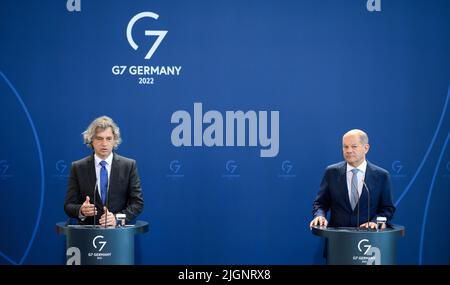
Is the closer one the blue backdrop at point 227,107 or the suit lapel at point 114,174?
the suit lapel at point 114,174

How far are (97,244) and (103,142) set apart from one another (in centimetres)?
92

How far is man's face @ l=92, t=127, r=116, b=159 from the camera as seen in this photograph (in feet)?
15.4

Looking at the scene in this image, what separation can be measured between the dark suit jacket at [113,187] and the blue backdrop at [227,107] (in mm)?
1098

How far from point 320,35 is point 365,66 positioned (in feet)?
1.81

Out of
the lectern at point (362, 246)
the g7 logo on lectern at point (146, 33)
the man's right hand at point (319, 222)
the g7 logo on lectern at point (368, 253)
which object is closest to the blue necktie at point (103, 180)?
the g7 logo on lectern at point (146, 33)

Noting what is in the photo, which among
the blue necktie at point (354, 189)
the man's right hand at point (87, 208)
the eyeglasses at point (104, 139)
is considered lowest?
the man's right hand at point (87, 208)

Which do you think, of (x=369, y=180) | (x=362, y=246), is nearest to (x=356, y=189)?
(x=369, y=180)

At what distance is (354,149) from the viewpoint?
4.56 m

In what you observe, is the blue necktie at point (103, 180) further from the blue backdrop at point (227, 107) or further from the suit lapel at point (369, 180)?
the suit lapel at point (369, 180)

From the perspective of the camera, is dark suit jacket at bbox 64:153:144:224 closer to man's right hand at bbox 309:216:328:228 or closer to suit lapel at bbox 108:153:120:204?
suit lapel at bbox 108:153:120:204

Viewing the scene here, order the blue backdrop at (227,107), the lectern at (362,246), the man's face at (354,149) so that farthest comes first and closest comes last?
the blue backdrop at (227,107)
the man's face at (354,149)
the lectern at (362,246)

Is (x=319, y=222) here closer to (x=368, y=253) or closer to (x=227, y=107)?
(x=368, y=253)

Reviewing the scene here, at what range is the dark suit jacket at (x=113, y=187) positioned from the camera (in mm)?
4766

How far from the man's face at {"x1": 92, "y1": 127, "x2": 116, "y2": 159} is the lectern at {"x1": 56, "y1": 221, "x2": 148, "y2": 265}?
2.40 ft
